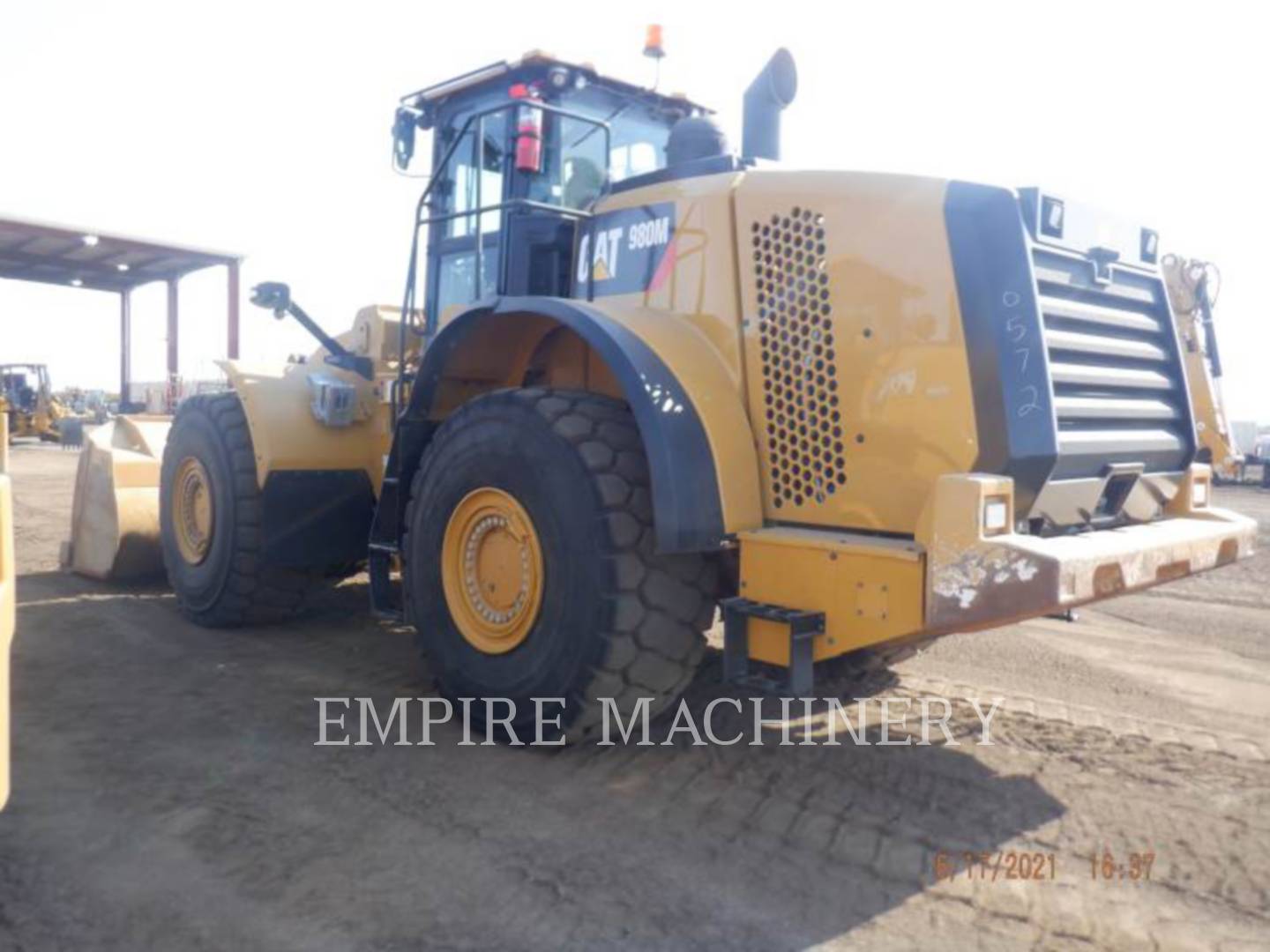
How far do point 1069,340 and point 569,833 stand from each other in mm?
2313

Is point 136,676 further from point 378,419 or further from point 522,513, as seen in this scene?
point 522,513

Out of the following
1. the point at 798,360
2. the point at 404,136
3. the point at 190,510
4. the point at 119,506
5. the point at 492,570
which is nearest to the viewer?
the point at 798,360

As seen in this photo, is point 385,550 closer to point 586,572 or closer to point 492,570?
point 492,570

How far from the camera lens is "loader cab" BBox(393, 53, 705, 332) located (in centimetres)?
483

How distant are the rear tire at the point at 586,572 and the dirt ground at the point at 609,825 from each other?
1.03ft

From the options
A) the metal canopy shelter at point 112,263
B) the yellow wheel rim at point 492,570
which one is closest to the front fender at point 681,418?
the yellow wheel rim at point 492,570

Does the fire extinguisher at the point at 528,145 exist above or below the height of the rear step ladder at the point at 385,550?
above

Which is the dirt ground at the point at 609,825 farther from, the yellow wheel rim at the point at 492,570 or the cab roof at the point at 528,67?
the cab roof at the point at 528,67

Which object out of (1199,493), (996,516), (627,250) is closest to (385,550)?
(627,250)

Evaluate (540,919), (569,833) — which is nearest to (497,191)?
(569,833)

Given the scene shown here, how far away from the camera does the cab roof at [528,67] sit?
519 cm

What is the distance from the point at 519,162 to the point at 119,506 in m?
4.09
